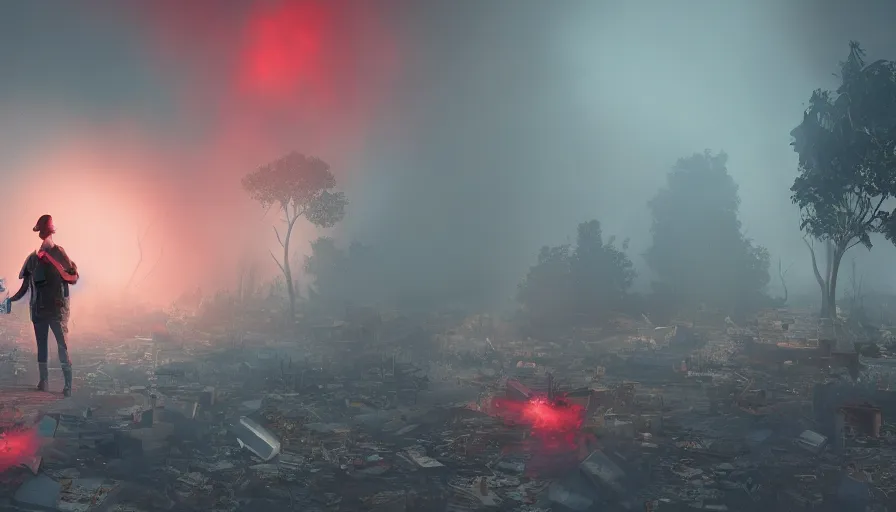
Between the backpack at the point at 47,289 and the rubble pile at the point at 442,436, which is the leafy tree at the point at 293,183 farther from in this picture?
the backpack at the point at 47,289

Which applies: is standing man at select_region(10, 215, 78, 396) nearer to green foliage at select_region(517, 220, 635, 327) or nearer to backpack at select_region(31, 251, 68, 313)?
backpack at select_region(31, 251, 68, 313)

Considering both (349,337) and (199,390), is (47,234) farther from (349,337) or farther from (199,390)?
(349,337)

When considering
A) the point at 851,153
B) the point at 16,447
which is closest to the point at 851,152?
the point at 851,153

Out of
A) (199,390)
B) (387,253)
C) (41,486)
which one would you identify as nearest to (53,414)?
(41,486)

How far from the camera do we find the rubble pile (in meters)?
10.7

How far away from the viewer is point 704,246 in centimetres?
4297

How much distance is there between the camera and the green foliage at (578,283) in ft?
121

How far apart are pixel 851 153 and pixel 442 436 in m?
25.8

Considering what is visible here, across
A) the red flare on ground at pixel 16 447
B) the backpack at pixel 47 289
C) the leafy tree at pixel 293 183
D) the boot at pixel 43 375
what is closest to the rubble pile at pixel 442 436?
the red flare on ground at pixel 16 447

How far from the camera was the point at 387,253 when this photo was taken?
178 ft

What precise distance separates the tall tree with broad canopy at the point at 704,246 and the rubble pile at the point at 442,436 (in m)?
17.3

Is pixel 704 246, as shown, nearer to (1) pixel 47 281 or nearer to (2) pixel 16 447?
(1) pixel 47 281

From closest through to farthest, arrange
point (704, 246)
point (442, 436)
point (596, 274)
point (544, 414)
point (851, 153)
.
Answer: point (442, 436)
point (544, 414)
point (851, 153)
point (596, 274)
point (704, 246)

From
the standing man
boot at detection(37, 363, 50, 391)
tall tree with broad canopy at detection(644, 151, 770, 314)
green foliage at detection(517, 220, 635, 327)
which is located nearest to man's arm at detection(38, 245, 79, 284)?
the standing man
